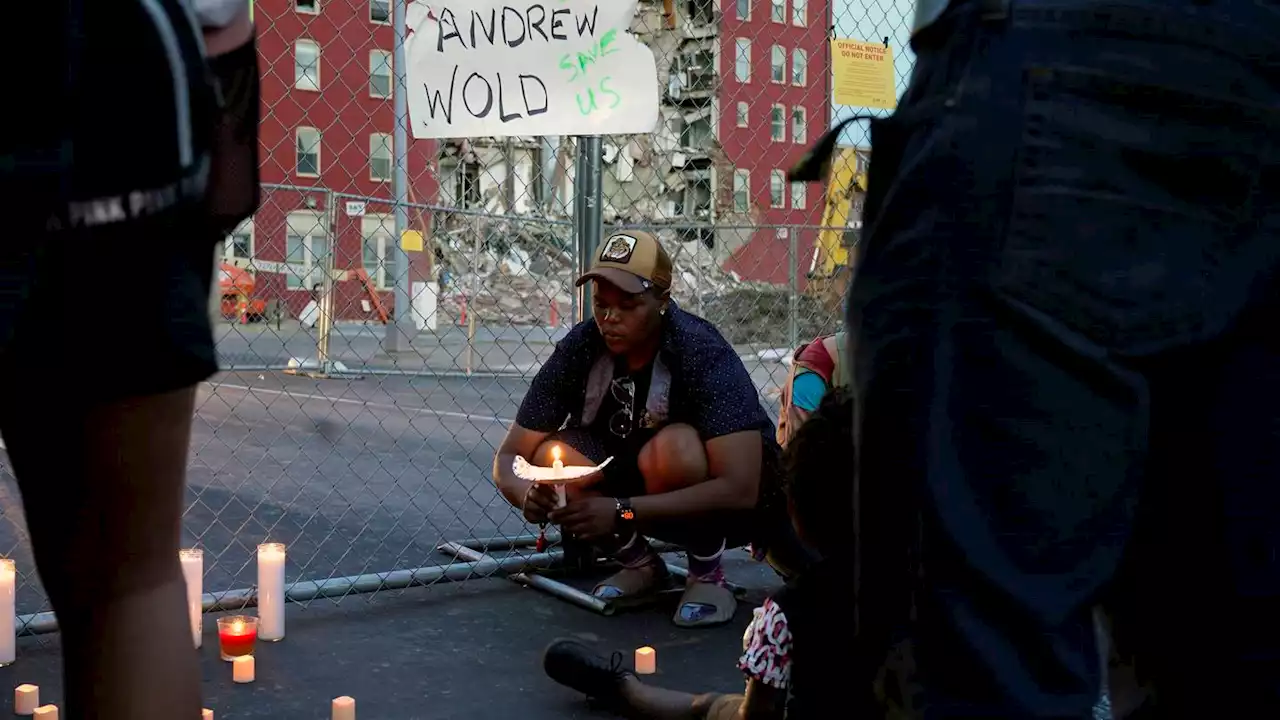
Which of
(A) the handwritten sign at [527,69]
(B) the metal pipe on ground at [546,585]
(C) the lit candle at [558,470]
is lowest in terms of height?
(B) the metal pipe on ground at [546,585]

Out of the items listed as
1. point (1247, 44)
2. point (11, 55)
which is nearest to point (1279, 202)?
point (1247, 44)

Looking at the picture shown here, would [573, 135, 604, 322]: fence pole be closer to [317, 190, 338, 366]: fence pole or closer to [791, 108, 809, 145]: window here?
[791, 108, 809, 145]: window

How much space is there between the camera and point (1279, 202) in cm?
90

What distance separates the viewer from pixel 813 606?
5.66ft

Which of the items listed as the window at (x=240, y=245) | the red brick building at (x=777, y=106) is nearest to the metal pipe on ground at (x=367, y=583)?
the red brick building at (x=777, y=106)

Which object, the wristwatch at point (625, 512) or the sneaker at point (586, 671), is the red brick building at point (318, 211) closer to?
the wristwatch at point (625, 512)

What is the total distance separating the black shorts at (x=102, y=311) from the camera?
966mm

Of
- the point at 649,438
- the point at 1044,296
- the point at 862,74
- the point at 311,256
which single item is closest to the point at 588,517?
the point at 649,438

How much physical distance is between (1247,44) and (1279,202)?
12cm

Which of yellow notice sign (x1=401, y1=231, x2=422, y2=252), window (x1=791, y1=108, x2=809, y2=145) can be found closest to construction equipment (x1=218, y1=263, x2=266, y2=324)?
yellow notice sign (x1=401, y1=231, x2=422, y2=252)

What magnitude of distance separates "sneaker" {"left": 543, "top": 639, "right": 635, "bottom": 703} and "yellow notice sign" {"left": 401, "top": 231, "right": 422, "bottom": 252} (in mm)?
5873

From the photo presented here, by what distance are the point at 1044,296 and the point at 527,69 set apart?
2.89 metres

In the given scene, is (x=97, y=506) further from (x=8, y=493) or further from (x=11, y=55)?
(x=8, y=493)

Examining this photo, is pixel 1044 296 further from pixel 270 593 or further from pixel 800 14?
pixel 800 14
